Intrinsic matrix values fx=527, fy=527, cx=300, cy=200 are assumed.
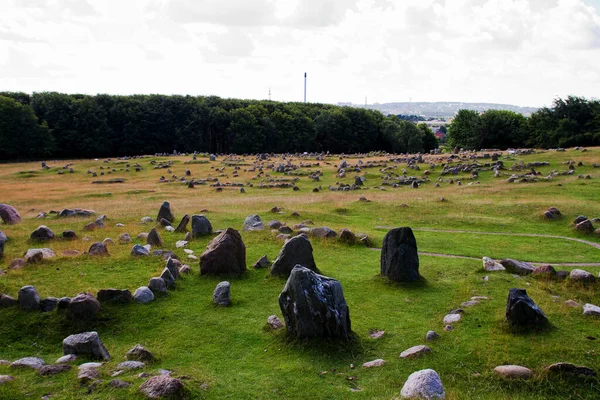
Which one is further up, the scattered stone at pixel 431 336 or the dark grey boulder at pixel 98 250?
the dark grey boulder at pixel 98 250

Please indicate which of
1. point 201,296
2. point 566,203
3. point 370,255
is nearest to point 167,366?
point 201,296

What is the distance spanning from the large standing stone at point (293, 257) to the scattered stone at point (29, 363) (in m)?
7.75

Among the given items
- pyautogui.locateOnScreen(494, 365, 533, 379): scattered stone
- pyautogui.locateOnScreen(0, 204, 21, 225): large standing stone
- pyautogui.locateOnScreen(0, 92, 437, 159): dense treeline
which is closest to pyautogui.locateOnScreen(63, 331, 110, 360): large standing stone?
pyautogui.locateOnScreen(494, 365, 533, 379): scattered stone

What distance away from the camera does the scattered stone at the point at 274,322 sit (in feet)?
41.0

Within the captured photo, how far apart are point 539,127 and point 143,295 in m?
80.6

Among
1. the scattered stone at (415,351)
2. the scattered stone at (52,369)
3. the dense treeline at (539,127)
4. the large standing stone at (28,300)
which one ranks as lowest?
the scattered stone at (415,351)

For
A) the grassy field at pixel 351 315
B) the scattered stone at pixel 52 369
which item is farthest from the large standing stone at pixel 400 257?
the scattered stone at pixel 52 369

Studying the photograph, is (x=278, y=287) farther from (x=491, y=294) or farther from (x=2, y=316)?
(x=2, y=316)

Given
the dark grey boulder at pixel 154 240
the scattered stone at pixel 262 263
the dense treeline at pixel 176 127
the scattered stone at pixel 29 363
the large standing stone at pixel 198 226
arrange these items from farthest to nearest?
the dense treeline at pixel 176 127 → the large standing stone at pixel 198 226 → the dark grey boulder at pixel 154 240 → the scattered stone at pixel 262 263 → the scattered stone at pixel 29 363

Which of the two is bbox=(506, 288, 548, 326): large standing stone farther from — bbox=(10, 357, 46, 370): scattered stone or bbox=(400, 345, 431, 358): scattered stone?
bbox=(10, 357, 46, 370): scattered stone

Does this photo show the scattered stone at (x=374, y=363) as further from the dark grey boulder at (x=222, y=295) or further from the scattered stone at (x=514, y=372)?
the dark grey boulder at (x=222, y=295)

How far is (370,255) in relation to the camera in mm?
20766

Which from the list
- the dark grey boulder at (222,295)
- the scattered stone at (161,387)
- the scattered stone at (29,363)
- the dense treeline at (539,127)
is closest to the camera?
the scattered stone at (161,387)

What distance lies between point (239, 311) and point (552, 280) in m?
9.79
